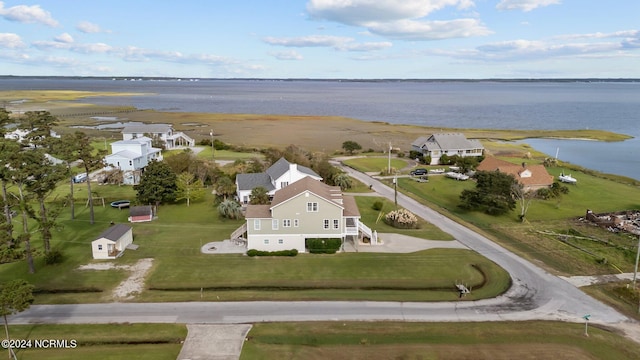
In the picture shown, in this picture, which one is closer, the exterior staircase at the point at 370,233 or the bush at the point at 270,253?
the bush at the point at 270,253

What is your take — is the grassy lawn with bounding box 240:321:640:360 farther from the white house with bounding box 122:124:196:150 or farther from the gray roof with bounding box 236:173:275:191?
the white house with bounding box 122:124:196:150

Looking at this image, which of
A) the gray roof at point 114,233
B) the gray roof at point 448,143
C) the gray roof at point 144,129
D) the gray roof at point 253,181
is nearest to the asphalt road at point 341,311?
the gray roof at point 114,233

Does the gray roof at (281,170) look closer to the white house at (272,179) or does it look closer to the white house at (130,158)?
the white house at (272,179)

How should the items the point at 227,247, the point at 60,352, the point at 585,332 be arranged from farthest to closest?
1. the point at 227,247
2. the point at 585,332
3. the point at 60,352

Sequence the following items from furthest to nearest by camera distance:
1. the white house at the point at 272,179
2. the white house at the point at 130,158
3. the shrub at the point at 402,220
Result: 1. the white house at the point at 130,158
2. the white house at the point at 272,179
3. the shrub at the point at 402,220

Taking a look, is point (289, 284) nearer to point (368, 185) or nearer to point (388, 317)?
point (388, 317)

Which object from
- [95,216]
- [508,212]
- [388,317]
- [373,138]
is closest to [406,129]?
[373,138]

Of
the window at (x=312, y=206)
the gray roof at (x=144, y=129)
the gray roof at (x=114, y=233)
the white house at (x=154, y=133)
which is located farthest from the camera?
the white house at (x=154, y=133)
